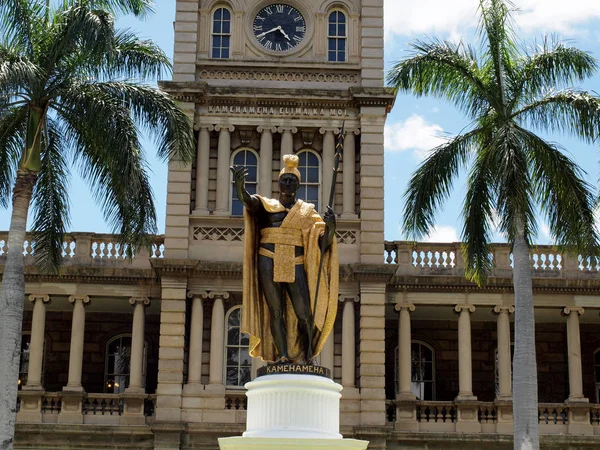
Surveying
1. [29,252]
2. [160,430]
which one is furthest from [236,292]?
[29,252]

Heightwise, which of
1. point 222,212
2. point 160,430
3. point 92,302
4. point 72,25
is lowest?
point 160,430

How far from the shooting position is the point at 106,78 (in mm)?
20406

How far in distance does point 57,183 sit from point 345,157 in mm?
→ 8600

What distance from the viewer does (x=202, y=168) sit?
1080 inches

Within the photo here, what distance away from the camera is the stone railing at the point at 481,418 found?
26941 mm

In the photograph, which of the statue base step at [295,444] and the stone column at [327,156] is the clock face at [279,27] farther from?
the statue base step at [295,444]

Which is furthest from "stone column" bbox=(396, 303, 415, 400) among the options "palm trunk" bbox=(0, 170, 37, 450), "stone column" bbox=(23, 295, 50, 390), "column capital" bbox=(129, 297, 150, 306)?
"palm trunk" bbox=(0, 170, 37, 450)

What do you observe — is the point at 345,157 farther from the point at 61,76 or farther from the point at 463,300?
the point at 61,76

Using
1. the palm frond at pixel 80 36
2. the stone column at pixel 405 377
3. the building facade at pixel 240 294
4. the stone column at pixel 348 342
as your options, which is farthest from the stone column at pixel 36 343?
the palm frond at pixel 80 36

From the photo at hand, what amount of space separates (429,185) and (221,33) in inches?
355

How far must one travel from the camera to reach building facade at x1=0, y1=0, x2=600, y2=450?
26.2 meters

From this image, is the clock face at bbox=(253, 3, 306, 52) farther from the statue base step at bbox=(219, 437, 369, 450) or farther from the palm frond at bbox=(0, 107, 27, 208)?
the statue base step at bbox=(219, 437, 369, 450)

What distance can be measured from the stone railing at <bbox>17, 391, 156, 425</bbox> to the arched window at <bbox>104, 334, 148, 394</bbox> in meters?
2.07

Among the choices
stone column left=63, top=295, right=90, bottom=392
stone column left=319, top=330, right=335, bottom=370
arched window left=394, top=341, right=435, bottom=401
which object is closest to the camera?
stone column left=319, top=330, right=335, bottom=370
